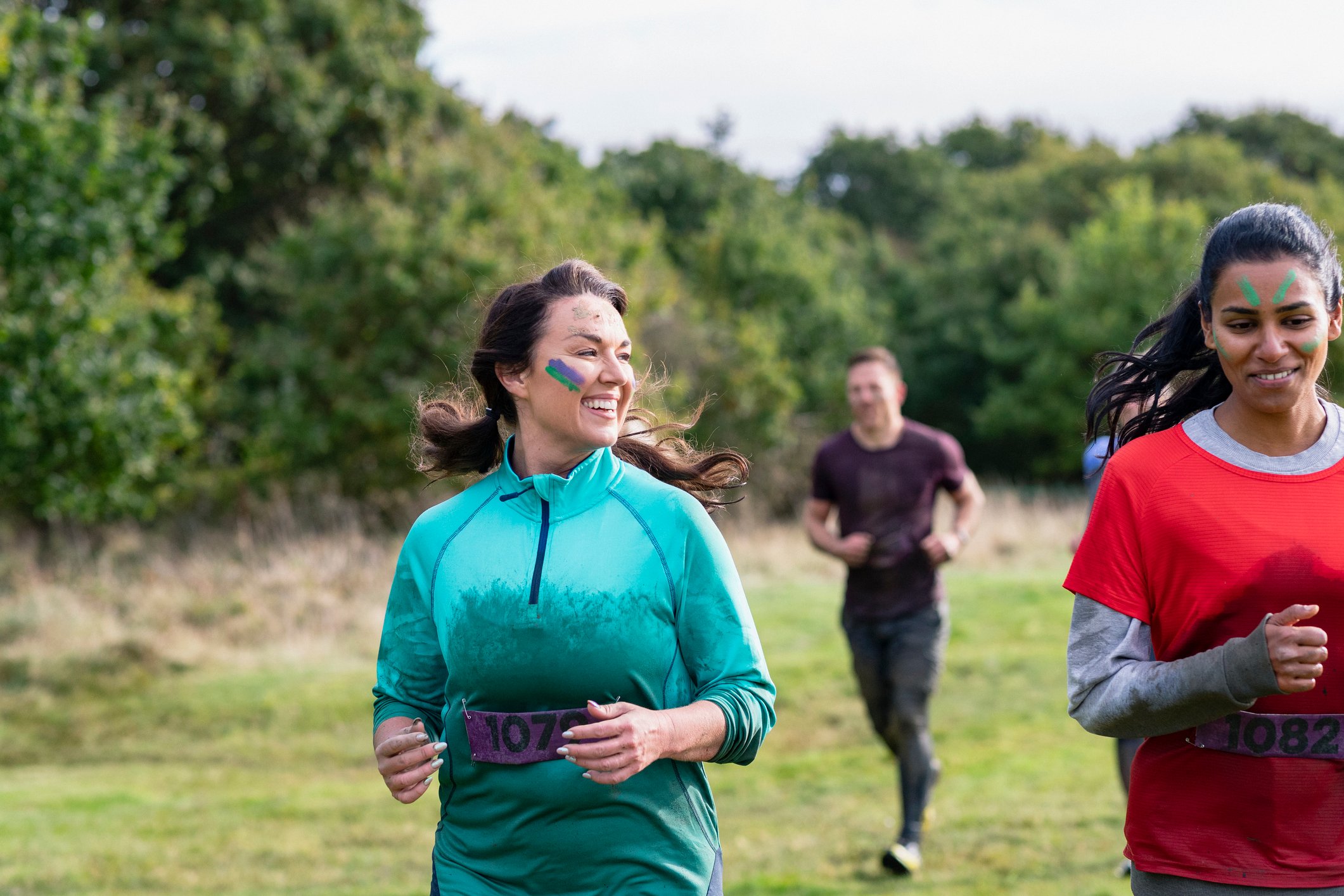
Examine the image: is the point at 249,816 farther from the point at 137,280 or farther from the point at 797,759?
the point at 137,280

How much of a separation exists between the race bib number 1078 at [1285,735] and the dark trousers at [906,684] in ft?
15.6

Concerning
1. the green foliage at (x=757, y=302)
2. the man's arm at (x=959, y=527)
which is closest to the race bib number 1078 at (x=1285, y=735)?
the man's arm at (x=959, y=527)

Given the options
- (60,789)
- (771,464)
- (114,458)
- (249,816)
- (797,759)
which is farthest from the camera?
(771,464)

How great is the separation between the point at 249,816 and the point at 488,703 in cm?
701

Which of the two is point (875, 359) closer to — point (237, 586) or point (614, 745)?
point (614, 745)

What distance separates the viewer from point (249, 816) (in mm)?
9203

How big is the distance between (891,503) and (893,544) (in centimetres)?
26

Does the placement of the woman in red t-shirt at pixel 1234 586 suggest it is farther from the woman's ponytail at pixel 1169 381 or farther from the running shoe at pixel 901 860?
the running shoe at pixel 901 860

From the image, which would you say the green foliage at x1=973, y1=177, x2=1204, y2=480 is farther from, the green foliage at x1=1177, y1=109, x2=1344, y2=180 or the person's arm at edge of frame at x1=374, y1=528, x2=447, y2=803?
the person's arm at edge of frame at x1=374, y1=528, x2=447, y2=803

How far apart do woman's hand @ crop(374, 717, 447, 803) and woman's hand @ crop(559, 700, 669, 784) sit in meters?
0.35

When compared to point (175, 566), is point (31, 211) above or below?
above

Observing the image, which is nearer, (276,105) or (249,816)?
(249,816)

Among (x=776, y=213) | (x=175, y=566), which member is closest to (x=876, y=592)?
(x=175, y=566)

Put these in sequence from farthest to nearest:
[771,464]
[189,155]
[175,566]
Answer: [771,464]
[189,155]
[175,566]
